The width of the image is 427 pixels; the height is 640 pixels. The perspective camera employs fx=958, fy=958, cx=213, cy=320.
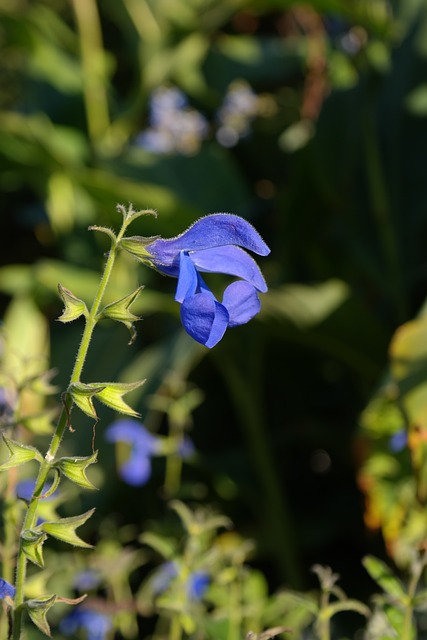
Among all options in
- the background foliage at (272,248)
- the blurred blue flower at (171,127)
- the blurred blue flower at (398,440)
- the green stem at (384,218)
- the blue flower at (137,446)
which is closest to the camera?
the blurred blue flower at (398,440)

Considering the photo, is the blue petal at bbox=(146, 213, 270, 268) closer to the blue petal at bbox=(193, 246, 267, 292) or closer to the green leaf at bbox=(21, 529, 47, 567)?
the blue petal at bbox=(193, 246, 267, 292)

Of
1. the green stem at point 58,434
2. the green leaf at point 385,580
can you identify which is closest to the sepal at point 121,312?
the green stem at point 58,434

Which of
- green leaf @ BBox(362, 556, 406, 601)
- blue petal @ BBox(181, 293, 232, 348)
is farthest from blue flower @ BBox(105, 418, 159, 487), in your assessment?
blue petal @ BBox(181, 293, 232, 348)

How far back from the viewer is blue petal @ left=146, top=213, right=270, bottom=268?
0.65 m

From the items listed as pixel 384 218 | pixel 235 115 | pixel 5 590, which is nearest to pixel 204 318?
pixel 5 590

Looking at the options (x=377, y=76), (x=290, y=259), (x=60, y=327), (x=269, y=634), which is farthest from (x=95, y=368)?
(x=269, y=634)

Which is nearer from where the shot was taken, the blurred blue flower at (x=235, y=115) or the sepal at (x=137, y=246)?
the sepal at (x=137, y=246)

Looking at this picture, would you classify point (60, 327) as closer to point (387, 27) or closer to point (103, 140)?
point (103, 140)

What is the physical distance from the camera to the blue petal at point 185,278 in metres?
0.59

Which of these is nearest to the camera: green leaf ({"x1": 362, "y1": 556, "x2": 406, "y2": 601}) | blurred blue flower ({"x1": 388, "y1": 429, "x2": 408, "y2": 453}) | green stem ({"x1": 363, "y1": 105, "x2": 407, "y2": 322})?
green leaf ({"x1": 362, "y1": 556, "x2": 406, "y2": 601})

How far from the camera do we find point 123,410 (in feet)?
2.09

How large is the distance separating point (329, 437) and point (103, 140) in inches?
49.9

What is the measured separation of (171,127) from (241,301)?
2.20m

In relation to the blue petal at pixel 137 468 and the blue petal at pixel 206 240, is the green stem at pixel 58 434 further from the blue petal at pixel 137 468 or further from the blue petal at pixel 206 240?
the blue petal at pixel 137 468
